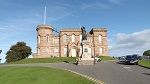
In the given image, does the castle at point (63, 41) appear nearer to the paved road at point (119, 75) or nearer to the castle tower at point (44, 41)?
the castle tower at point (44, 41)

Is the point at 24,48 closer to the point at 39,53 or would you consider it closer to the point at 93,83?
the point at 39,53

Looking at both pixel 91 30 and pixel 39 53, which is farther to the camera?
pixel 91 30

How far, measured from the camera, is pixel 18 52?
115 m

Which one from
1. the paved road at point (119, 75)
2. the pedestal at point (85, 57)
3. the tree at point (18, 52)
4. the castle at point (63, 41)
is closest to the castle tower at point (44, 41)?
the castle at point (63, 41)

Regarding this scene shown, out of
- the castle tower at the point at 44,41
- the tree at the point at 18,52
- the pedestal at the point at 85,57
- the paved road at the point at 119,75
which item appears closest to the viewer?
the paved road at the point at 119,75

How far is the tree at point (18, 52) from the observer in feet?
373

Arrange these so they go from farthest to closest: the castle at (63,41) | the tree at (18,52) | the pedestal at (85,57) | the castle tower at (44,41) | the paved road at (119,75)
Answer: the tree at (18,52) → the castle at (63,41) → the castle tower at (44,41) → the pedestal at (85,57) → the paved road at (119,75)

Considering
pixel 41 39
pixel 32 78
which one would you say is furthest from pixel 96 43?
pixel 32 78

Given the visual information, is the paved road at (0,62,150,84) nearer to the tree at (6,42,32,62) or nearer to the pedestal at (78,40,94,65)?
the pedestal at (78,40,94,65)

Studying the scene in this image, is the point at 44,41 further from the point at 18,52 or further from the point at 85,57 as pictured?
the point at 85,57

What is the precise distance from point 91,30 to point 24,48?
28042 mm

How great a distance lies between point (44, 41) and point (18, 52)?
1402 centimetres

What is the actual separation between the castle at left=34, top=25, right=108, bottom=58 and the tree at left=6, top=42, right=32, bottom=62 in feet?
33.1

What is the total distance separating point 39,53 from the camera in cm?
10719
